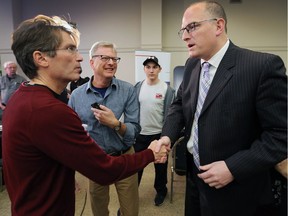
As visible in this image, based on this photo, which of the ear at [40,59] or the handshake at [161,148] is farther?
the handshake at [161,148]

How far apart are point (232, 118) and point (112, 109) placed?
3.26 feet

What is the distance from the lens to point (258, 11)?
17.5 ft

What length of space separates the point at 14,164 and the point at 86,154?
0.31m

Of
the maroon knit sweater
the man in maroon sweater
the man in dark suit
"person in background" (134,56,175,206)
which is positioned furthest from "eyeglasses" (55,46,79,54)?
"person in background" (134,56,175,206)

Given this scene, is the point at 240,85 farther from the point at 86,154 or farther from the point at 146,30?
the point at 146,30

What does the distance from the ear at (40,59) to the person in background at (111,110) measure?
0.74 metres

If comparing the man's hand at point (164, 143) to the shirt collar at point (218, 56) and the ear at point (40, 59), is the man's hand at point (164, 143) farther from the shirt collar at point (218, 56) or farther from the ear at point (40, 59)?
the ear at point (40, 59)

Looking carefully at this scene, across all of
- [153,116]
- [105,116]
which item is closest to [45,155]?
[105,116]

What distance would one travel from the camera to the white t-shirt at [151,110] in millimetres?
3074

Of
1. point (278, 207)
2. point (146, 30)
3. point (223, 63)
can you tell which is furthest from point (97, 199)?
point (146, 30)

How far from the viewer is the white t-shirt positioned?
10.1 feet

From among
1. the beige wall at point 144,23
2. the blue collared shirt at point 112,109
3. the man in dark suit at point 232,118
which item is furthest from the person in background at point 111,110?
the beige wall at point 144,23

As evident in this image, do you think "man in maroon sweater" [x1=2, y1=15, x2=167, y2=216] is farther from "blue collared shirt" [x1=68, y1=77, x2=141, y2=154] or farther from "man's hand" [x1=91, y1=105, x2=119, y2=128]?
"blue collared shirt" [x1=68, y1=77, x2=141, y2=154]

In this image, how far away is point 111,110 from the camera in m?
1.92
